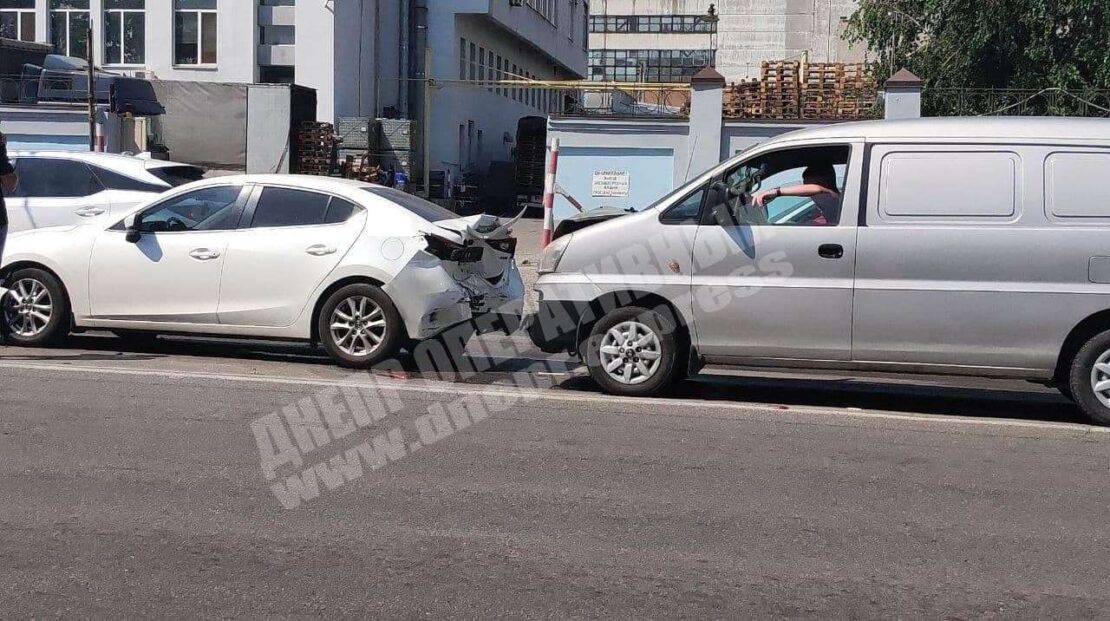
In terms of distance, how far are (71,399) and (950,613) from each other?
561 centimetres

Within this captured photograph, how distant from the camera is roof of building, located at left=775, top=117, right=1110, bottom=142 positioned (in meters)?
7.72

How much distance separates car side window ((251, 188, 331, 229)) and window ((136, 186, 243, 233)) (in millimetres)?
215

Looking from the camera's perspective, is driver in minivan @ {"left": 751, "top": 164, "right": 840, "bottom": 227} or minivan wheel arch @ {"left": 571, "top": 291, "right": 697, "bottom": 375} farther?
minivan wheel arch @ {"left": 571, "top": 291, "right": 697, "bottom": 375}

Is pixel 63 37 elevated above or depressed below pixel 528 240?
above

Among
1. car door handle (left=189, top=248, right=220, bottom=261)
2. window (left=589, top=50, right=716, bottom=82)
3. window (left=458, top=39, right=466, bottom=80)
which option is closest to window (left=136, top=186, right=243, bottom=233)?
car door handle (left=189, top=248, right=220, bottom=261)

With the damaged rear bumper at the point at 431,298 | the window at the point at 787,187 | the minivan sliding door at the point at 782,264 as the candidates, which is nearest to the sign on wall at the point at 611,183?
the damaged rear bumper at the point at 431,298

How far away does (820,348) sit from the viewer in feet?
26.2

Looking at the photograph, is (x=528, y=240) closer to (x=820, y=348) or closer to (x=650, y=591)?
(x=820, y=348)

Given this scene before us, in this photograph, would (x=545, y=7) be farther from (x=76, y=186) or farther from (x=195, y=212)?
(x=195, y=212)

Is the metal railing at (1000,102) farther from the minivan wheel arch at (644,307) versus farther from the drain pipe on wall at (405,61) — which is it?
the drain pipe on wall at (405,61)

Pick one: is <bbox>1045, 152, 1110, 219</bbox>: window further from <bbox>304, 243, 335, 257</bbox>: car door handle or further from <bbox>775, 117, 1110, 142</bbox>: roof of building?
<bbox>304, 243, 335, 257</bbox>: car door handle

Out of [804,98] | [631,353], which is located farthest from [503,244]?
[804,98]

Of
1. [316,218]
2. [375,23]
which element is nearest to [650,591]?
[316,218]

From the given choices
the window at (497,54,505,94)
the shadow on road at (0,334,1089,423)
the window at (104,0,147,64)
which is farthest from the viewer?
the window at (497,54,505,94)
